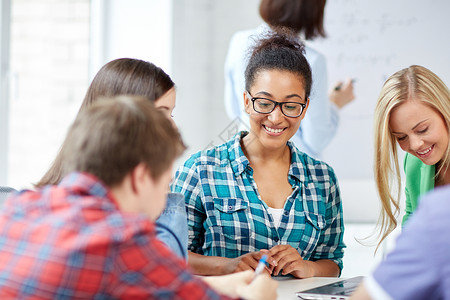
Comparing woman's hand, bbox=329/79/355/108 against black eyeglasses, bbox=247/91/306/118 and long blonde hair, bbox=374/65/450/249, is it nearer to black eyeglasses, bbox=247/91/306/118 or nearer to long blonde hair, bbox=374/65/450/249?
long blonde hair, bbox=374/65/450/249

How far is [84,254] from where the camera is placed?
30.7 inches

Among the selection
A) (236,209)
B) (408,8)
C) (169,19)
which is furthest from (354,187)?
(236,209)

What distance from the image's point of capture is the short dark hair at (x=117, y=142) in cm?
90

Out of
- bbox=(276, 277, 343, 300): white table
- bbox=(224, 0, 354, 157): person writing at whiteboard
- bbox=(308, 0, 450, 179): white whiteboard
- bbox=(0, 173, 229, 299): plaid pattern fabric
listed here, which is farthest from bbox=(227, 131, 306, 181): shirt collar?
bbox=(308, 0, 450, 179): white whiteboard

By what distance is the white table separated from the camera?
137 centimetres

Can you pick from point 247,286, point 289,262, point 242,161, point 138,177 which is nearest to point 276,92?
point 242,161

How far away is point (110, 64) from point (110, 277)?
0.73 metres

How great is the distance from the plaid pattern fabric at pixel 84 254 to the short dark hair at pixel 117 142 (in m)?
0.04

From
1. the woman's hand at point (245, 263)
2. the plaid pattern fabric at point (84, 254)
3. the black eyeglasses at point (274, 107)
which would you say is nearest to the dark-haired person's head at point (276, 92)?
the black eyeglasses at point (274, 107)

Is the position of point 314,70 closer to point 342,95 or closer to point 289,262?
point 342,95

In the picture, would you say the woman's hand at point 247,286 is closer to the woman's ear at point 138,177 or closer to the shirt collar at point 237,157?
the woman's ear at point 138,177

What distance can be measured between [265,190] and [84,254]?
1.08 metres

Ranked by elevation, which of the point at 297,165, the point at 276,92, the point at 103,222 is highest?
the point at 276,92

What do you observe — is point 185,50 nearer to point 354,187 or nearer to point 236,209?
point 354,187
